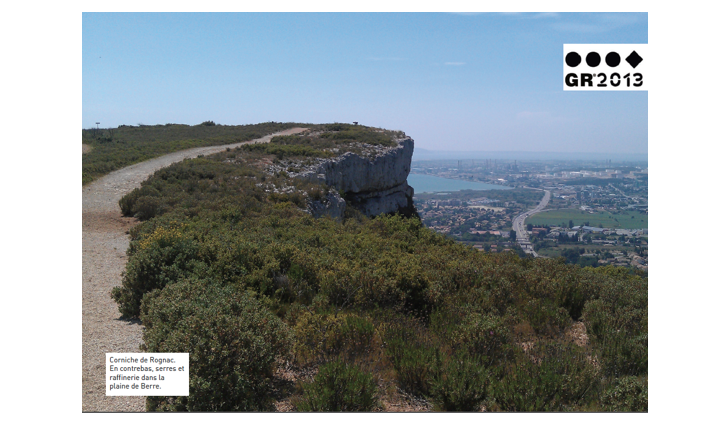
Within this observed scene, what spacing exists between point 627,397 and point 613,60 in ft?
12.7

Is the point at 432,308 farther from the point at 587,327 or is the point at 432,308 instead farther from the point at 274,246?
the point at 274,246

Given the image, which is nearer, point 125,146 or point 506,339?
point 506,339

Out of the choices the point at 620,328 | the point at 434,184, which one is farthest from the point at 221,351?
the point at 434,184

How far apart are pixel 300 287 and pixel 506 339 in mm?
3343

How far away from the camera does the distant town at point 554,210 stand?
11.9m

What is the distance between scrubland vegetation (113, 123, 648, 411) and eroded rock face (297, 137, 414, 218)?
43.4 ft

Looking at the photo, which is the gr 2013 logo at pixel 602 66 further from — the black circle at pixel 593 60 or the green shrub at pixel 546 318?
the green shrub at pixel 546 318

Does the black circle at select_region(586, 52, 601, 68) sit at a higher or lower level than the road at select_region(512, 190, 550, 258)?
higher

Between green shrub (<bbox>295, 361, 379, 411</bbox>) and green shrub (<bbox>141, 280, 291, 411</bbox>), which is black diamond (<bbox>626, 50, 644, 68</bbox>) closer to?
green shrub (<bbox>295, 361, 379, 411</bbox>)

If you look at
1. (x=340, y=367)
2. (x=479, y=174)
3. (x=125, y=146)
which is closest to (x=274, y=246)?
(x=340, y=367)

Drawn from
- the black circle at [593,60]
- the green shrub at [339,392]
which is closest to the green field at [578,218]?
the black circle at [593,60]

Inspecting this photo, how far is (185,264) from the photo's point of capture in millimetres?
7473

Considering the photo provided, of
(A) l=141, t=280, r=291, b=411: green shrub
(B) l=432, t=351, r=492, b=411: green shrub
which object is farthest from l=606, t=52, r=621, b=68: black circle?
(A) l=141, t=280, r=291, b=411: green shrub
